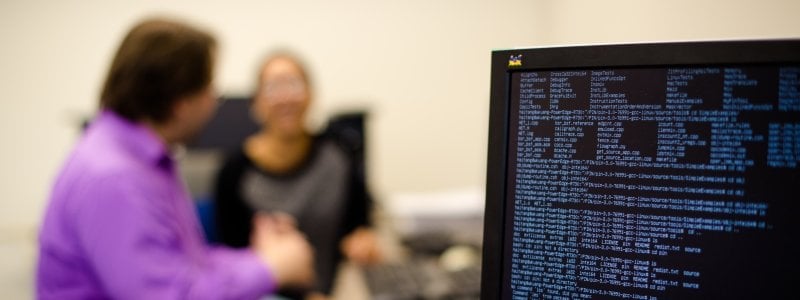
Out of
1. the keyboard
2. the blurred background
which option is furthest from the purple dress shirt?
the blurred background

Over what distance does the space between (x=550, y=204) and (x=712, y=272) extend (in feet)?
0.52

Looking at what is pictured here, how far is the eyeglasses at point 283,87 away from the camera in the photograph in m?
1.75

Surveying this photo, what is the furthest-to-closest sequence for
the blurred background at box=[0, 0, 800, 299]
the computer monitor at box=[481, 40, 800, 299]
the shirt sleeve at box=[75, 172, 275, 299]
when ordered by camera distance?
the blurred background at box=[0, 0, 800, 299] → the shirt sleeve at box=[75, 172, 275, 299] → the computer monitor at box=[481, 40, 800, 299]

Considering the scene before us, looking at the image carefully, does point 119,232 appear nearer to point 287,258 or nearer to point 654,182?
point 287,258

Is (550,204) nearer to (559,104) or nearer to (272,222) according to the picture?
(559,104)

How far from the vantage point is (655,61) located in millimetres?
509

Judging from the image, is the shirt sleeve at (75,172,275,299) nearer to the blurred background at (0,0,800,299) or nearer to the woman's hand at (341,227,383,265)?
the woman's hand at (341,227,383,265)

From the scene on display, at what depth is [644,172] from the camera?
1.73 feet

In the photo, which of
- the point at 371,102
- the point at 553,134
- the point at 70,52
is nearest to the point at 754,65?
the point at 553,134

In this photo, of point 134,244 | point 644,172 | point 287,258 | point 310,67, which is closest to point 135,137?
point 134,244

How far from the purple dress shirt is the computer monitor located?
64 centimetres

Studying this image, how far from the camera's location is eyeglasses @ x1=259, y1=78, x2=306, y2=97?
175cm

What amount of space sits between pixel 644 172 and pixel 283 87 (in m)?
1.39

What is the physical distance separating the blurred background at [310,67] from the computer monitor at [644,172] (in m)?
1.95
